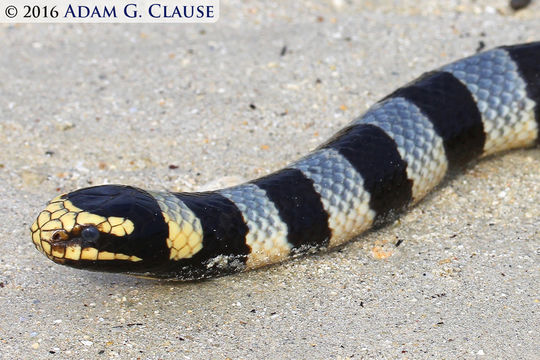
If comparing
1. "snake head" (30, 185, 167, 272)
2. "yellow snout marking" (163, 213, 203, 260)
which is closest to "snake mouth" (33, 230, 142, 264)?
"snake head" (30, 185, 167, 272)

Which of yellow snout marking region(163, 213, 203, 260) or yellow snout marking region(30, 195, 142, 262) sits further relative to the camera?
yellow snout marking region(163, 213, 203, 260)

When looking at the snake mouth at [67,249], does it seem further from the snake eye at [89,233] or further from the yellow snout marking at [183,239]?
the yellow snout marking at [183,239]

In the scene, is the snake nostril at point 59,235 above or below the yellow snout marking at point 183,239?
above

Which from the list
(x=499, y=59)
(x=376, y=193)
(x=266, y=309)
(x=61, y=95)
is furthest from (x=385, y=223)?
(x=61, y=95)

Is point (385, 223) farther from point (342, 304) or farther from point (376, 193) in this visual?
point (342, 304)

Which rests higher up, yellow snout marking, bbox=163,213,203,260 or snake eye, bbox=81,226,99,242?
snake eye, bbox=81,226,99,242

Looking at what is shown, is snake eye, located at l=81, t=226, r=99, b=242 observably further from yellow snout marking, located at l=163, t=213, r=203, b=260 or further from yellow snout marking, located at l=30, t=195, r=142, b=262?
yellow snout marking, located at l=163, t=213, r=203, b=260

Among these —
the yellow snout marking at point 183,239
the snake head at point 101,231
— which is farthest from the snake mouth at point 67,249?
the yellow snout marking at point 183,239
